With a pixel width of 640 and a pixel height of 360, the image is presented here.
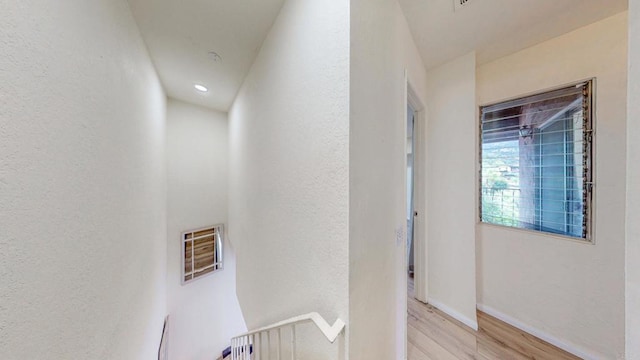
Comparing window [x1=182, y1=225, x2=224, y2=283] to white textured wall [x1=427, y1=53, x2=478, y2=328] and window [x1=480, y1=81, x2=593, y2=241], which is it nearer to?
white textured wall [x1=427, y1=53, x2=478, y2=328]

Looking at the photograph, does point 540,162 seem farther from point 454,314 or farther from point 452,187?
point 454,314

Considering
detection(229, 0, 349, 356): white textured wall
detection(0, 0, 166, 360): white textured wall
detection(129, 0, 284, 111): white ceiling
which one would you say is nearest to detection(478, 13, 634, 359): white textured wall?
detection(229, 0, 349, 356): white textured wall

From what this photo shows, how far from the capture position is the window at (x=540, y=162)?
1494 mm

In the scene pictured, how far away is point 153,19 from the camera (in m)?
1.41

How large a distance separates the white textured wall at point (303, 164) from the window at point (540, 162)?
1999 millimetres

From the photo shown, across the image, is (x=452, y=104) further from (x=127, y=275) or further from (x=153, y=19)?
(x=127, y=275)

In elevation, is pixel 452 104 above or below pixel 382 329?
above

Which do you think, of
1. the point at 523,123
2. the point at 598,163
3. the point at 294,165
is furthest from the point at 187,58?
the point at 598,163

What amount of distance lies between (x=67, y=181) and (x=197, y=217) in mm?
3073

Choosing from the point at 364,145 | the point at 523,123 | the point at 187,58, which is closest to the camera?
the point at 364,145

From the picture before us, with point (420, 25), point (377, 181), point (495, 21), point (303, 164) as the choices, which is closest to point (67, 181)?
point (303, 164)

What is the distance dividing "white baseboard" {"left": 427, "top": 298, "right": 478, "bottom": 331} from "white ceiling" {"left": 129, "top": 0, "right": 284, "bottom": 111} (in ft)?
9.84

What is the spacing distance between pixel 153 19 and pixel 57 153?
4.37 feet

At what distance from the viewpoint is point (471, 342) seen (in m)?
1.59
